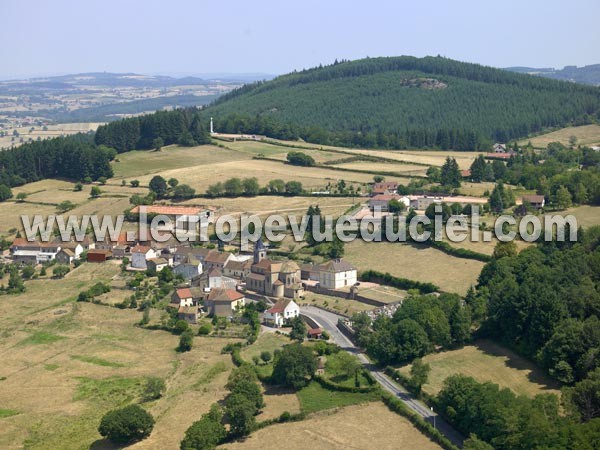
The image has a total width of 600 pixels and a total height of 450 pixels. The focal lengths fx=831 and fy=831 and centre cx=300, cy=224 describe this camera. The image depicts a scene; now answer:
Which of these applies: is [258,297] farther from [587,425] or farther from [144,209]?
[587,425]

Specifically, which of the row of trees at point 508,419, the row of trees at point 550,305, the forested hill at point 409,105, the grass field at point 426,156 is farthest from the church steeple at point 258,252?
the forested hill at point 409,105

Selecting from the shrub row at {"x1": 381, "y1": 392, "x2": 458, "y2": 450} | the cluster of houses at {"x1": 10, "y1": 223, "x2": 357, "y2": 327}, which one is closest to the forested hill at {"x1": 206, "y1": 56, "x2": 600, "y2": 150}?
the cluster of houses at {"x1": 10, "y1": 223, "x2": 357, "y2": 327}

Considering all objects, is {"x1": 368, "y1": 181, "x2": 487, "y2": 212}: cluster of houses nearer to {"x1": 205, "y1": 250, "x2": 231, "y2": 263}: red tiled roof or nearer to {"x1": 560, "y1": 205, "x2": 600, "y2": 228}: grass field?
{"x1": 560, "y1": 205, "x2": 600, "y2": 228}: grass field

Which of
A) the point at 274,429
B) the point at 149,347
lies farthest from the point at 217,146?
the point at 274,429

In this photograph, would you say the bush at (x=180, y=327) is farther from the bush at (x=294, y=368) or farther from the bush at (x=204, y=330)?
the bush at (x=294, y=368)

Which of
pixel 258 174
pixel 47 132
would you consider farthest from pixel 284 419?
pixel 47 132

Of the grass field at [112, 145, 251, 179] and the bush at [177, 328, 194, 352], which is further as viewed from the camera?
the grass field at [112, 145, 251, 179]

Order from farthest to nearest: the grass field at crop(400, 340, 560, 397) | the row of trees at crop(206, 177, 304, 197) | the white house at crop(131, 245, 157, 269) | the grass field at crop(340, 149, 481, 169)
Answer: the grass field at crop(340, 149, 481, 169) < the row of trees at crop(206, 177, 304, 197) < the white house at crop(131, 245, 157, 269) < the grass field at crop(400, 340, 560, 397)
